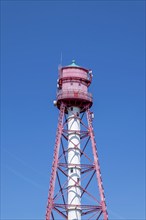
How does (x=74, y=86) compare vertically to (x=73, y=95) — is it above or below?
above

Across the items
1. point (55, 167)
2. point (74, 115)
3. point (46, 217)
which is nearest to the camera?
point (46, 217)

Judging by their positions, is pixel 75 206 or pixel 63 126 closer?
pixel 75 206

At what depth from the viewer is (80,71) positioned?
5484cm

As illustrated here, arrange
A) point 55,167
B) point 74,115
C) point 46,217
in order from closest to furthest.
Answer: point 46,217
point 55,167
point 74,115

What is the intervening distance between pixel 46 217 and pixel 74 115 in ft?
42.9

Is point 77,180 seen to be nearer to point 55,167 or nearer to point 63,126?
point 55,167

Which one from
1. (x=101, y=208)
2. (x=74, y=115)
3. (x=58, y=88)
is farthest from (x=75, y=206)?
(x=58, y=88)

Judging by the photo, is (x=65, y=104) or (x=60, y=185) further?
(x=65, y=104)

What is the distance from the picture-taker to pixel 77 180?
48.8 meters

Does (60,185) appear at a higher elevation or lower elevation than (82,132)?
lower

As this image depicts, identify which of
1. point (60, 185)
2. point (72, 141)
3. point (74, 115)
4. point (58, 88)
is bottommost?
point (60, 185)

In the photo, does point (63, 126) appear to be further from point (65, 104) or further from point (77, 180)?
point (77, 180)

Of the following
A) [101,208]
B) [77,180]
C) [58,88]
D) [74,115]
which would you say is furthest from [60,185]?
[58,88]

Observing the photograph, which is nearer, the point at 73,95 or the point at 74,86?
the point at 73,95
